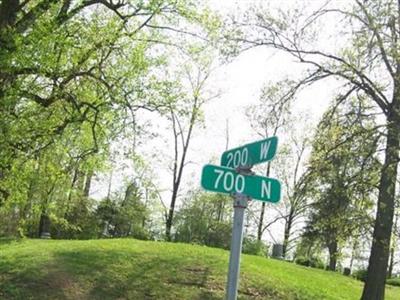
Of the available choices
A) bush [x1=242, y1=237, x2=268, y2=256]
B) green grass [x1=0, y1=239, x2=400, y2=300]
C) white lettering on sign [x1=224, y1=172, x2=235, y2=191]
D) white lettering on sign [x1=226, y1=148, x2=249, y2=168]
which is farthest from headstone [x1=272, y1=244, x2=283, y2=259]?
white lettering on sign [x1=224, y1=172, x2=235, y2=191]

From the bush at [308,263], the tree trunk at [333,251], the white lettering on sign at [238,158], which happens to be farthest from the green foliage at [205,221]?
the white lettering on sign at [238,158]

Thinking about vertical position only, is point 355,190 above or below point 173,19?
below

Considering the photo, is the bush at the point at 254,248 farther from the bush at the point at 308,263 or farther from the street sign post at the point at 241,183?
the street sign post at the point at 241,183

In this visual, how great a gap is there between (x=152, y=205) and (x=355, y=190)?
2933 centimetres

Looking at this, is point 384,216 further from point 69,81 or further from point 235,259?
point 235,259

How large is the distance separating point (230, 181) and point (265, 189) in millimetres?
255

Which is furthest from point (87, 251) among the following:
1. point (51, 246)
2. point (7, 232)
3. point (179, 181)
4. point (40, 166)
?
point (179, 181)

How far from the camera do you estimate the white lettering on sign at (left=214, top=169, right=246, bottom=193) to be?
394 cm

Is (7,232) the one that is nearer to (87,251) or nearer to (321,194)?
(87,251)

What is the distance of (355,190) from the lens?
1434cm

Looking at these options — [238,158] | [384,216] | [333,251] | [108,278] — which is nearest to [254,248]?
[333,251]

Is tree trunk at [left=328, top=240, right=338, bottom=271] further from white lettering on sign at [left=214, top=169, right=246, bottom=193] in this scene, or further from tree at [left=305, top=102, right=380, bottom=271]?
white lettering on sign at [left=214, top=169, right=246, bottom=193]

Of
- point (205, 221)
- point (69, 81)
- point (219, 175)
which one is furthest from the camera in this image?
point (205, 221)

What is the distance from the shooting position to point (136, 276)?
598 inches
